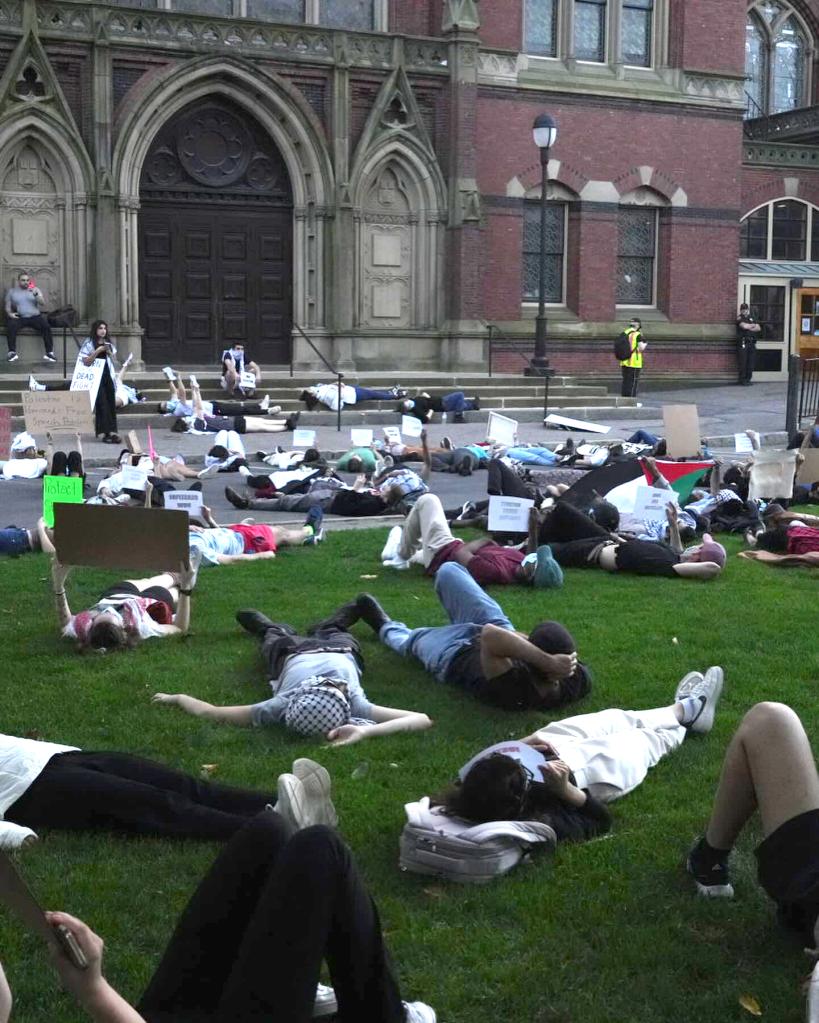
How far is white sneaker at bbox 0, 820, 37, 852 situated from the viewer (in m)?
5.47

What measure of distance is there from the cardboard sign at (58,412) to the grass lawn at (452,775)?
483cm

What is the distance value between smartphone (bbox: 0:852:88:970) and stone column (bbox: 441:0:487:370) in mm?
27511

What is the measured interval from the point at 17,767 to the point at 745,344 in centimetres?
3052

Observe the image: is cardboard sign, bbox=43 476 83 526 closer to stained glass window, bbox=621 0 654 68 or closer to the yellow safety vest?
the yellow safety vest

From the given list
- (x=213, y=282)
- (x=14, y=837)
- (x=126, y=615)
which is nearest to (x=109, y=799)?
(x=14, y=837)

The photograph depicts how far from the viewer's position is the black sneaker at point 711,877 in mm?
5039

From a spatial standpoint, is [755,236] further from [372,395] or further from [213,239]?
[213,239]

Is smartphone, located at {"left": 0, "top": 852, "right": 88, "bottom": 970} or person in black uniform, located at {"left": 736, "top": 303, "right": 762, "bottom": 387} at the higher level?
person in black uniform, located at {"left": 736, "top": 303, "right": 762, "bottom": 387}

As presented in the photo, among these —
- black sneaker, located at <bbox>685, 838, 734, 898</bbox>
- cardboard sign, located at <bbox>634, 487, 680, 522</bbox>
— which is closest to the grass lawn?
black sneaker, located at <bbox>685, 838, 734, 898</bbox>

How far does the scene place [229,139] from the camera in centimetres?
2859

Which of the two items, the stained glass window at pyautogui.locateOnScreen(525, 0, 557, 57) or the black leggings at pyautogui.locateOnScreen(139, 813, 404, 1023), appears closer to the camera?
the black leggings at pyautogui.locateOnScreen(139, 813, 404, 1023)

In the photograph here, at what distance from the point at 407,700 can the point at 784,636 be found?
109 inches

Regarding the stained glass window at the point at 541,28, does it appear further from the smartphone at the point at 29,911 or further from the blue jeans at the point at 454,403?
the smartphone at the point at 29,911

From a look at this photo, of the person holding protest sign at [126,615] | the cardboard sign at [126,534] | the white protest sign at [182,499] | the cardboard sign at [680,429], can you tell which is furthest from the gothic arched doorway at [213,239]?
the cardboard sign at [126,534]
